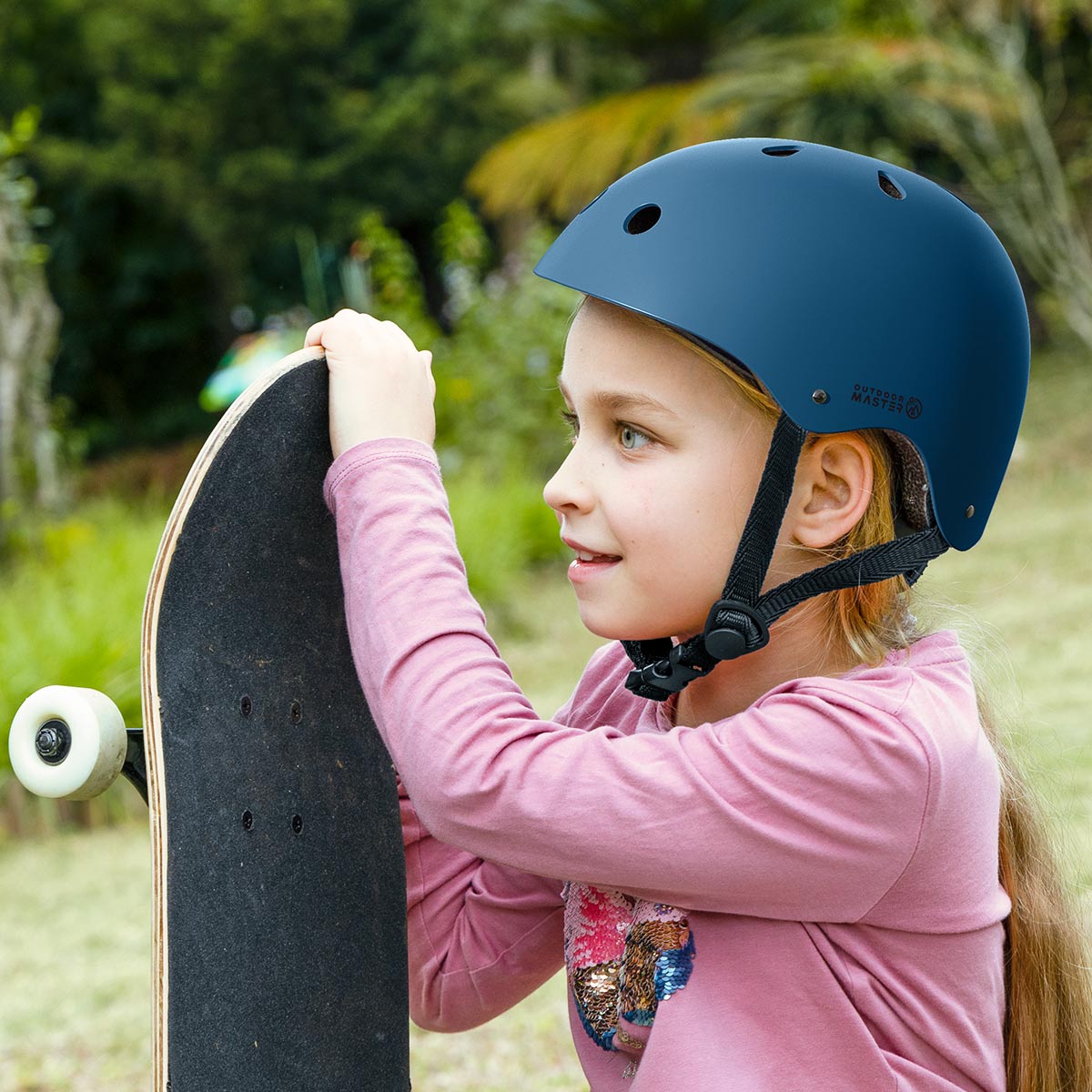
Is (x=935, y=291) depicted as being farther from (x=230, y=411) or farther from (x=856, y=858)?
(x=230, y=411)

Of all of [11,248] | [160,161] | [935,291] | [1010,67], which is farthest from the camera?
[160,161]

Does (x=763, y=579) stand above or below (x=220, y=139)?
below

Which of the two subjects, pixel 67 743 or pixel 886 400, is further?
pixel 886 400

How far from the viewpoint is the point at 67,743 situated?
143 centimetres

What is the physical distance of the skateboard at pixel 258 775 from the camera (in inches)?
55.2

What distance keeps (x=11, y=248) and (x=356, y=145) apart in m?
13.3

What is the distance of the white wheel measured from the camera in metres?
1.41

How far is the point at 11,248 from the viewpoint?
790cm

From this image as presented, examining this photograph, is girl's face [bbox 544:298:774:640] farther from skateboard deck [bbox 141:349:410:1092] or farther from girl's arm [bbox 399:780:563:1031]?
girl's arm [bbox 399:780:563:1031]

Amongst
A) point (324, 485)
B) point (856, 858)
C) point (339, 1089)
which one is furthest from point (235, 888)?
point (856, 858)

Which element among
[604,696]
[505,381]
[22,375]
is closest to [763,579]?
[604,696]

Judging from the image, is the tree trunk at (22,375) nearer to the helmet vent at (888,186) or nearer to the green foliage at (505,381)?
the green foliage at (505,381)

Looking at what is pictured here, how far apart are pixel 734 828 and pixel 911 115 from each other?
1412 centimetres

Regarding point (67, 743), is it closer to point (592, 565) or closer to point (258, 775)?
point (258, 775)
